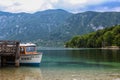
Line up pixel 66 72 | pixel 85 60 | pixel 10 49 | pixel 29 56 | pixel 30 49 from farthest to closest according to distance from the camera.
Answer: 1. pixel 85 60
2. pixel 30 49
3. pixel 29 56
4. pixel 10 49
5. pixel 66 72

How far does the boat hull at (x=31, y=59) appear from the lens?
57428 mm

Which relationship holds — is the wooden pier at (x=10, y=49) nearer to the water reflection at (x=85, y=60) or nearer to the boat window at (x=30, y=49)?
the boat window at (x=30, y=49)

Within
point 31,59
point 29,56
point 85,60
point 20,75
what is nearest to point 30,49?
point 29,56

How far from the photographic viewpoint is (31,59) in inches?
2271

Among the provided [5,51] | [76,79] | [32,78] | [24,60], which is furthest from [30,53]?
→ [76,79]

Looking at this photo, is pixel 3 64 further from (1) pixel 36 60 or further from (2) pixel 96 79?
(2) pixel 96 79

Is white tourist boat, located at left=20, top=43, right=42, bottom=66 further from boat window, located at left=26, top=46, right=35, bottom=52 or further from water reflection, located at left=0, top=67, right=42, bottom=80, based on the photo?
water reflection, located at left=0, top=67, right=42, bottom=80

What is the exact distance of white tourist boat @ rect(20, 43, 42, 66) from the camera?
57438mm

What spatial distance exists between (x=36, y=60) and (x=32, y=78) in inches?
781

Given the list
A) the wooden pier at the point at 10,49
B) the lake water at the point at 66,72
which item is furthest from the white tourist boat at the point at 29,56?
the wooden pier at the point at 10,49

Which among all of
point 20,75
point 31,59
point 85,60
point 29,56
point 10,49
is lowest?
point 85,60

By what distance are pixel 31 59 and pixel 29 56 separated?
0.68m

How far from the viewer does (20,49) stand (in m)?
59.0

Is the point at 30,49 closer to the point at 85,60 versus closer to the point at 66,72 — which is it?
the point at 66,72
